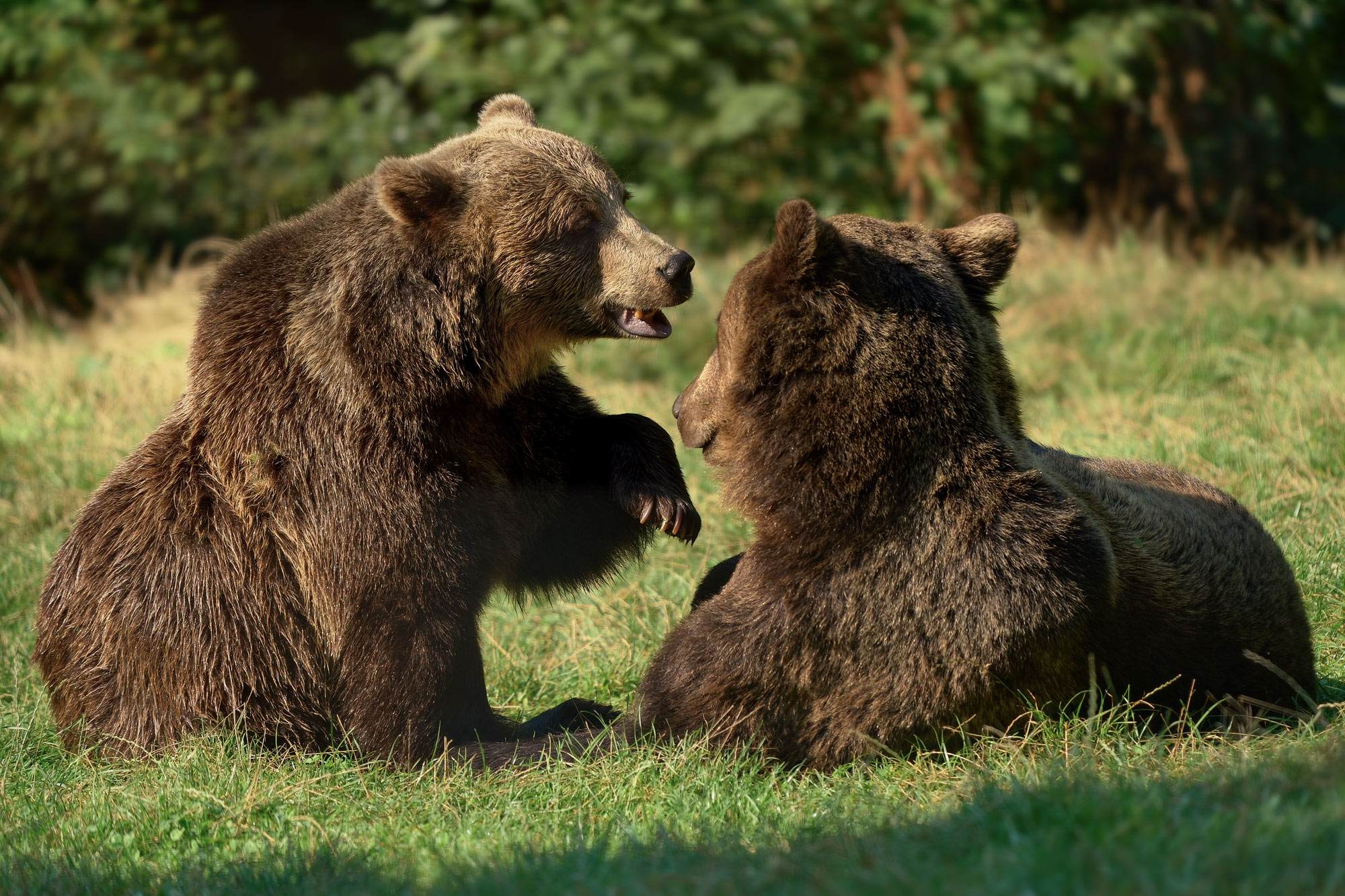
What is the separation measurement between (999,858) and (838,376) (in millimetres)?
1534

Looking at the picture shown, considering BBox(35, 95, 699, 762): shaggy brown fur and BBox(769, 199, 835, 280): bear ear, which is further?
BBox(35, 95, 699, 762): shaggy brown fur

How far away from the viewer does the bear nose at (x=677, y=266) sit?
4.63m

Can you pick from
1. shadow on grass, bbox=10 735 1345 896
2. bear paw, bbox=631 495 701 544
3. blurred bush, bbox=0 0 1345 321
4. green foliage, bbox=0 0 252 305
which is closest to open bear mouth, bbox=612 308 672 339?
bear paw, bbox=631 495 701 544

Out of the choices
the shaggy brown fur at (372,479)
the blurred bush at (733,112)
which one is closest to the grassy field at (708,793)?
the shaggy brown fur at (372,479)

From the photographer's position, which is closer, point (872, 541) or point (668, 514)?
point (872, 541)

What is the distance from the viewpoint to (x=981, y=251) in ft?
14.2

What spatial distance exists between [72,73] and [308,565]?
1304 centimetres

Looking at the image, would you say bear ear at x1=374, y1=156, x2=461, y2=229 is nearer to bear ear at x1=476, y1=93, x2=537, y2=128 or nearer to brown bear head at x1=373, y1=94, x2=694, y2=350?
brown bear head at x1=373, y1=94, x2=694, y2=350

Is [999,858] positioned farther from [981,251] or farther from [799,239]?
[981,251]

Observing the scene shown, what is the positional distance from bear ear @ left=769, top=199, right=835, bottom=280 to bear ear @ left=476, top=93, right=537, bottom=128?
64.0 inches

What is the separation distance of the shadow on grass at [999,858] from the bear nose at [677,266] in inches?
78.3

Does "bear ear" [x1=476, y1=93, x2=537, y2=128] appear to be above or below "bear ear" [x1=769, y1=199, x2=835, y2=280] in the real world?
above

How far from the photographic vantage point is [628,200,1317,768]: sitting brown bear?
3.84m

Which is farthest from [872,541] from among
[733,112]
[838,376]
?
[733,112]
